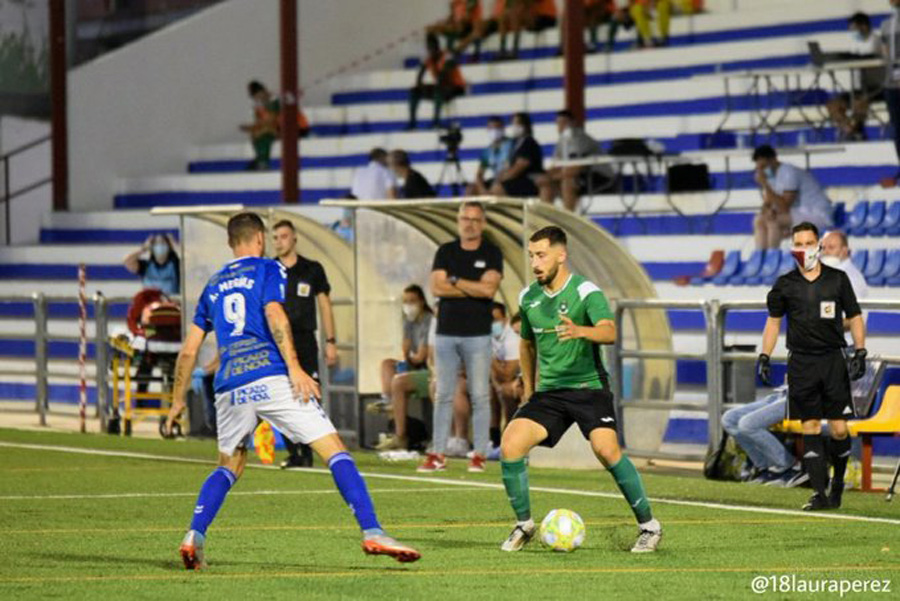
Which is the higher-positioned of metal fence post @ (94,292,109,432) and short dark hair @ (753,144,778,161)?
short dark hair @ (753,144,778,161)

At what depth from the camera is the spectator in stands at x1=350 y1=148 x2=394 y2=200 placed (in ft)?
90.2

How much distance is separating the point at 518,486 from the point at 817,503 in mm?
3184

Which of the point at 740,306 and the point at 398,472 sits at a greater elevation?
the point at 740,306

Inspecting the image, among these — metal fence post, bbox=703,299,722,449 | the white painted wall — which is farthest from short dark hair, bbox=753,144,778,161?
the white painted wall

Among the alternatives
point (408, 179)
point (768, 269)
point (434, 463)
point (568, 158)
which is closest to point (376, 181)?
point (408, 179)

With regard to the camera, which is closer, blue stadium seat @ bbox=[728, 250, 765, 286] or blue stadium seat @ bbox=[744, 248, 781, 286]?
blue stadium seat @ bbox=[744, 248, 781, 286]

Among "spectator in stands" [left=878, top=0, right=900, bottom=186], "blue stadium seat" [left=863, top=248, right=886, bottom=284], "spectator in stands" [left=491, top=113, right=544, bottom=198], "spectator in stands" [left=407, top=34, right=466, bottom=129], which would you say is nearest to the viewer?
"blue stadium seat" [left=863, top=248, right=886, bottom=284]

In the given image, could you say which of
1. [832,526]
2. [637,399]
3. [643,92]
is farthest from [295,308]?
[643,92]

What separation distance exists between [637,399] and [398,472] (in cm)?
253

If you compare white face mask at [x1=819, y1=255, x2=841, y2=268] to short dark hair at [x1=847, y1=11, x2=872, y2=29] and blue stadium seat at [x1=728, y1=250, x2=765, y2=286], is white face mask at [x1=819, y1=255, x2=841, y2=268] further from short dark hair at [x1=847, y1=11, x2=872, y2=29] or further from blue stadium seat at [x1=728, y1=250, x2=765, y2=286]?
short dark hair at [x1=847, y1=11, x2=872, y2=29]

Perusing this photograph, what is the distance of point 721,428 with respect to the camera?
56.5 feet

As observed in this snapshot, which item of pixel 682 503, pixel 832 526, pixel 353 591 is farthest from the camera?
pixel 682 503

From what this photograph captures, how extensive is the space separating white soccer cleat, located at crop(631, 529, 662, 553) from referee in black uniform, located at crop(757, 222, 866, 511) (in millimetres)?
2786

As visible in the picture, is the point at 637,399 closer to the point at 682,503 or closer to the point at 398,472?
the point at 398,472
